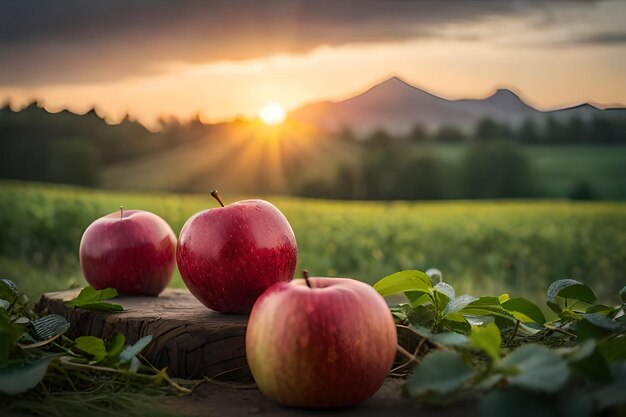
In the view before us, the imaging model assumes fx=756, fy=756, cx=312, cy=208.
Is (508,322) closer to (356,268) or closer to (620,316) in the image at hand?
(620,316)

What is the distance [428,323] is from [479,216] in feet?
29.2

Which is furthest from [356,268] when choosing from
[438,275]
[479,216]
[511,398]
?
[511,398]

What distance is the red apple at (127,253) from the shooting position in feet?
10.4

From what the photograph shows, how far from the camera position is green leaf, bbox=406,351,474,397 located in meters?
1.91

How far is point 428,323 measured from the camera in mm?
2691

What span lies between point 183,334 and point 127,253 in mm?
705

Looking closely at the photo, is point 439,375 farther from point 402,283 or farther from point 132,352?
point 132,352

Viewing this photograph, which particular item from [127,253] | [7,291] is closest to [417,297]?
[127,253]

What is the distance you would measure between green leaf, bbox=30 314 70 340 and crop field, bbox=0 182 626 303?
12.0ft

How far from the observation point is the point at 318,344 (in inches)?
80.7

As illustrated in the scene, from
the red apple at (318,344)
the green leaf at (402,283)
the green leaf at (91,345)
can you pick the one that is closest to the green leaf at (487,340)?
the red apple at (318,344)

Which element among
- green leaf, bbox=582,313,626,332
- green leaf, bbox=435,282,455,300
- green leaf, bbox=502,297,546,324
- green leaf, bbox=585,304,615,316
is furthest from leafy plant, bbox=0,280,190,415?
green leaf, bbox=585,304,615,316

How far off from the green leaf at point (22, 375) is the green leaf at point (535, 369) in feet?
4.24

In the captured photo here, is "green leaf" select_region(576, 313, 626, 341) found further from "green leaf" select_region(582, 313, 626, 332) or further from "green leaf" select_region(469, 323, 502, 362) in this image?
"green leaf" select_region(469, 323, 502, 362)
